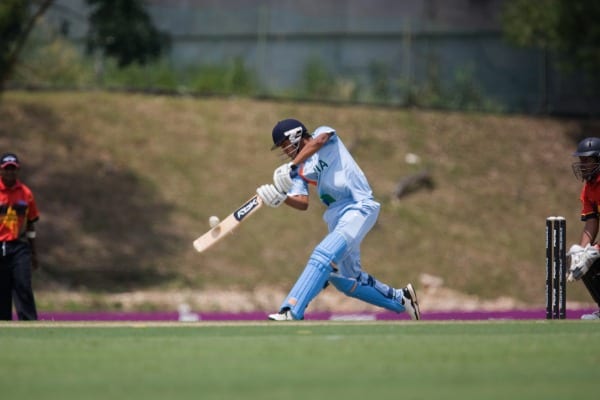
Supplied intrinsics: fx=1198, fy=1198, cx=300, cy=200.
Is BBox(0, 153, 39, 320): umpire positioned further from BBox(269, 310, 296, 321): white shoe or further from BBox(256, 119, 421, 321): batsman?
BBox(269, 310, 296, 321): white shoe

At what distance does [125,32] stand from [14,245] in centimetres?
1049

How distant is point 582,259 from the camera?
11.7m

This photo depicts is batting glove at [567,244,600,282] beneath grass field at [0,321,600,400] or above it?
above

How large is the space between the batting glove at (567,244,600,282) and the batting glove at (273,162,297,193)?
2.93m

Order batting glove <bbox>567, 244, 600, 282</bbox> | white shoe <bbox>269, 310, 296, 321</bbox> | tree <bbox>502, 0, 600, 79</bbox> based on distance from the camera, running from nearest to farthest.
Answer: white shoe <bbox>269, 310, 296, 321</bbox> < batting glove <bbox>567, 244, 600, 282</bbox> < tree <bbox>502, 0, 600, 79</bbox>

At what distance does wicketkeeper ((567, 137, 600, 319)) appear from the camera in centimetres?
1177

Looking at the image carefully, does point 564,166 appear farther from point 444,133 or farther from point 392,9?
point 392,9

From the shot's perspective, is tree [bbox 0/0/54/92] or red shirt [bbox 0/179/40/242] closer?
red shirt [bbox 0/179/40/242]

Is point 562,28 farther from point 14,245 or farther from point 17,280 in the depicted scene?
point 17,280

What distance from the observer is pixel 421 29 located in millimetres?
31875


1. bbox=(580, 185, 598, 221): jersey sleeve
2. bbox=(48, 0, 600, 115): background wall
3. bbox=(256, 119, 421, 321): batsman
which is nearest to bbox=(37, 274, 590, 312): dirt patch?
bbox=(48, 0, 600, 115): background wall

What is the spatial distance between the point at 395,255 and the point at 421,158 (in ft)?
14.5

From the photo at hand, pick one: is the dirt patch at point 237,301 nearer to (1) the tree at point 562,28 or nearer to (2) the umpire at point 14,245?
(2) the umpire at point 14,245

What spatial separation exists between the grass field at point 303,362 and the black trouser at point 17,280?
136 inches
